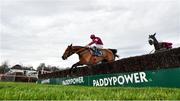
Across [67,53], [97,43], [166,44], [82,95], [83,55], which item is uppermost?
[97,43]

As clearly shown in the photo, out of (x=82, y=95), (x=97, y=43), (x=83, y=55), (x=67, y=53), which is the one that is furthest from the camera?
(x=67, y=53)

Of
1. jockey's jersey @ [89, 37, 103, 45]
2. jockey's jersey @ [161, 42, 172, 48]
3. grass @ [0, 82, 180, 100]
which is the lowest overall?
grass @ [0, 82, 180, 100]

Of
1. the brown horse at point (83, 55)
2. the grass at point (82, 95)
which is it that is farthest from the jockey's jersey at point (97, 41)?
the grass at point (82, 95)

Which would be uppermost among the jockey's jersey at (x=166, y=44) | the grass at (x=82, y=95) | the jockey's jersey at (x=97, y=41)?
the jockey's jersey at (x=97, y=41)

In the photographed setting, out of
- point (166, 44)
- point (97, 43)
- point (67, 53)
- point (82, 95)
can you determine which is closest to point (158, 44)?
point (166, 44)

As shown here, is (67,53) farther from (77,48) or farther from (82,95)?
(82,95)

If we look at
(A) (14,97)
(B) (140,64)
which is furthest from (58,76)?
(A) (14,97)

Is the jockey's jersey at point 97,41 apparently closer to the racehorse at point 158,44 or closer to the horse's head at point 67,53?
the horse's head at point 67,53

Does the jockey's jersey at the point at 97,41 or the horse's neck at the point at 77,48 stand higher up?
the jockey's jersey at the point at 97,41

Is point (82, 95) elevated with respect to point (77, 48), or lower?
lower

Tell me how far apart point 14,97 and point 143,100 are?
6.26 ft

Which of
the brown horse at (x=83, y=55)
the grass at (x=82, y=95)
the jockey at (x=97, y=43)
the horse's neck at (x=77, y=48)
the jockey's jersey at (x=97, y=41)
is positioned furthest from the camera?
the horse's neck at (x=77, y=48)

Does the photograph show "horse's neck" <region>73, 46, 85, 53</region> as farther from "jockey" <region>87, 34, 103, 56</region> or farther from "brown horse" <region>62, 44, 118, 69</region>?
"jockey" <region>87, 34, 103, 56</region>

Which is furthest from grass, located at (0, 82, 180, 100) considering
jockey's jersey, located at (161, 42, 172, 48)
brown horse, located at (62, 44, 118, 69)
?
brown horse, located at (62, 44, 118, 69)
